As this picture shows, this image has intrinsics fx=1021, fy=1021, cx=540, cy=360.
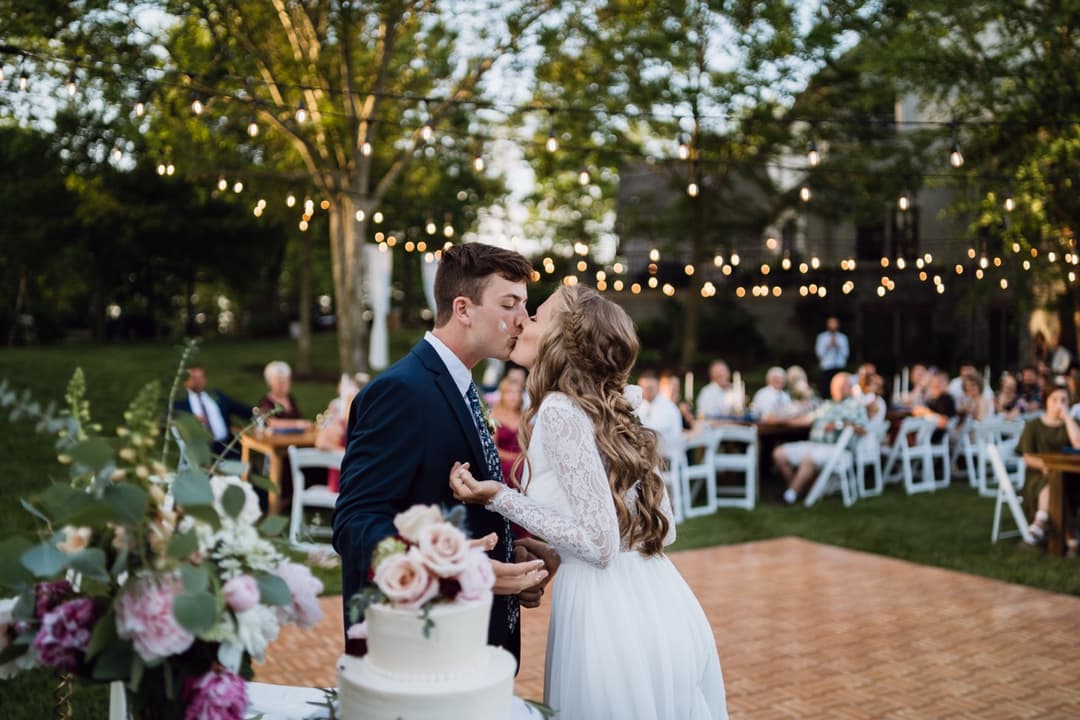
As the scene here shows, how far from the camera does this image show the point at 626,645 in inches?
107

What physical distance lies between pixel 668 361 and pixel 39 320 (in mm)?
23678

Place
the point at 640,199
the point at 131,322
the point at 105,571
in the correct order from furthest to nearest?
1. the point at 131,322
2. the point at 640,199
3. the point at 105,571

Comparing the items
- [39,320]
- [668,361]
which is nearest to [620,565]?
[668,361]

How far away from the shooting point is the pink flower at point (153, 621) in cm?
147

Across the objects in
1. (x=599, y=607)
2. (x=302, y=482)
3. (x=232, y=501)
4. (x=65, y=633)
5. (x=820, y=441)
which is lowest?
(x=302, y=482)

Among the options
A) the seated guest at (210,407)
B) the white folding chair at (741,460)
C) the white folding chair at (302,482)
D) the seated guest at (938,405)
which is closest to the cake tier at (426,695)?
the white folding chair at (302,482)

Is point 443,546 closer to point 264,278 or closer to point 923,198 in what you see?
point 923,198

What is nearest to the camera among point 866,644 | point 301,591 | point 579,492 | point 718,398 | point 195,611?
point 195,611

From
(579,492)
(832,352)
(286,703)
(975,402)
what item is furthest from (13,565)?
(832,352)

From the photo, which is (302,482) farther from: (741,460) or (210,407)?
(741,460)

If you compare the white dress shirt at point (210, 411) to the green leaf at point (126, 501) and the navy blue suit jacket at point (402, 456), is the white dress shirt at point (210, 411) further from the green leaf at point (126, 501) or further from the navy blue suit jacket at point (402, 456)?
the green leaf at point (126, 501)

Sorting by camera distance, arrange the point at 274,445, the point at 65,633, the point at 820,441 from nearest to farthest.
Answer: the point at 65,633, the point at 274,445, the point at 820,441

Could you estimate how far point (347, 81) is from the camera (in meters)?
13.7

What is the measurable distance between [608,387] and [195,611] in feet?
5.05
